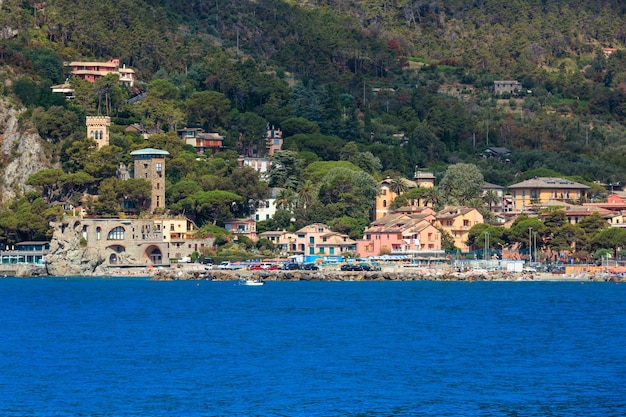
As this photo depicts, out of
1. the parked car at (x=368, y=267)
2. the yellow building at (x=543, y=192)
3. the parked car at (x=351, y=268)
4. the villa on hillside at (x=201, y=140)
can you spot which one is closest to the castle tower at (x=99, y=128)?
the villa on hillside at (x=201, y=140)

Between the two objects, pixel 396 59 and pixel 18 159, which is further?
pixel 396 59

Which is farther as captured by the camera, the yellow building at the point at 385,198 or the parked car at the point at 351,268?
the yellow building at the point at 385,198

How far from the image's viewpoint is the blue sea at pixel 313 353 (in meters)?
36.7

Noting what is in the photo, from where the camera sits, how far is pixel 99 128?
10381 centimetres

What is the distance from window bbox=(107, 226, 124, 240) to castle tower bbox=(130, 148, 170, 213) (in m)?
5.28

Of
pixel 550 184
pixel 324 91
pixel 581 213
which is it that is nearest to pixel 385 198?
pixel 550 184

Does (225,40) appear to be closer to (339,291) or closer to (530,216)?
(530,216)

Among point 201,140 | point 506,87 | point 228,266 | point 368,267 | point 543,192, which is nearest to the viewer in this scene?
point 368,267

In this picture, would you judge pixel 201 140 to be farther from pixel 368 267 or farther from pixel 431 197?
pixel 368 267

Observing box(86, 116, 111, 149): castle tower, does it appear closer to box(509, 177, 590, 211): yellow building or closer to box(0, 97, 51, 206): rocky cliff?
box(0, 97, 51, 206): rocky cliff

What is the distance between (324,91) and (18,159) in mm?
39195

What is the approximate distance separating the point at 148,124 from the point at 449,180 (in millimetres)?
26371

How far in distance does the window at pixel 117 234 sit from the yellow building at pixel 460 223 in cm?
2387

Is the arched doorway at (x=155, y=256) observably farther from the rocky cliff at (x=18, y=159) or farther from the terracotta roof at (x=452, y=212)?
the terracotta roof at (x=452, y=212)
